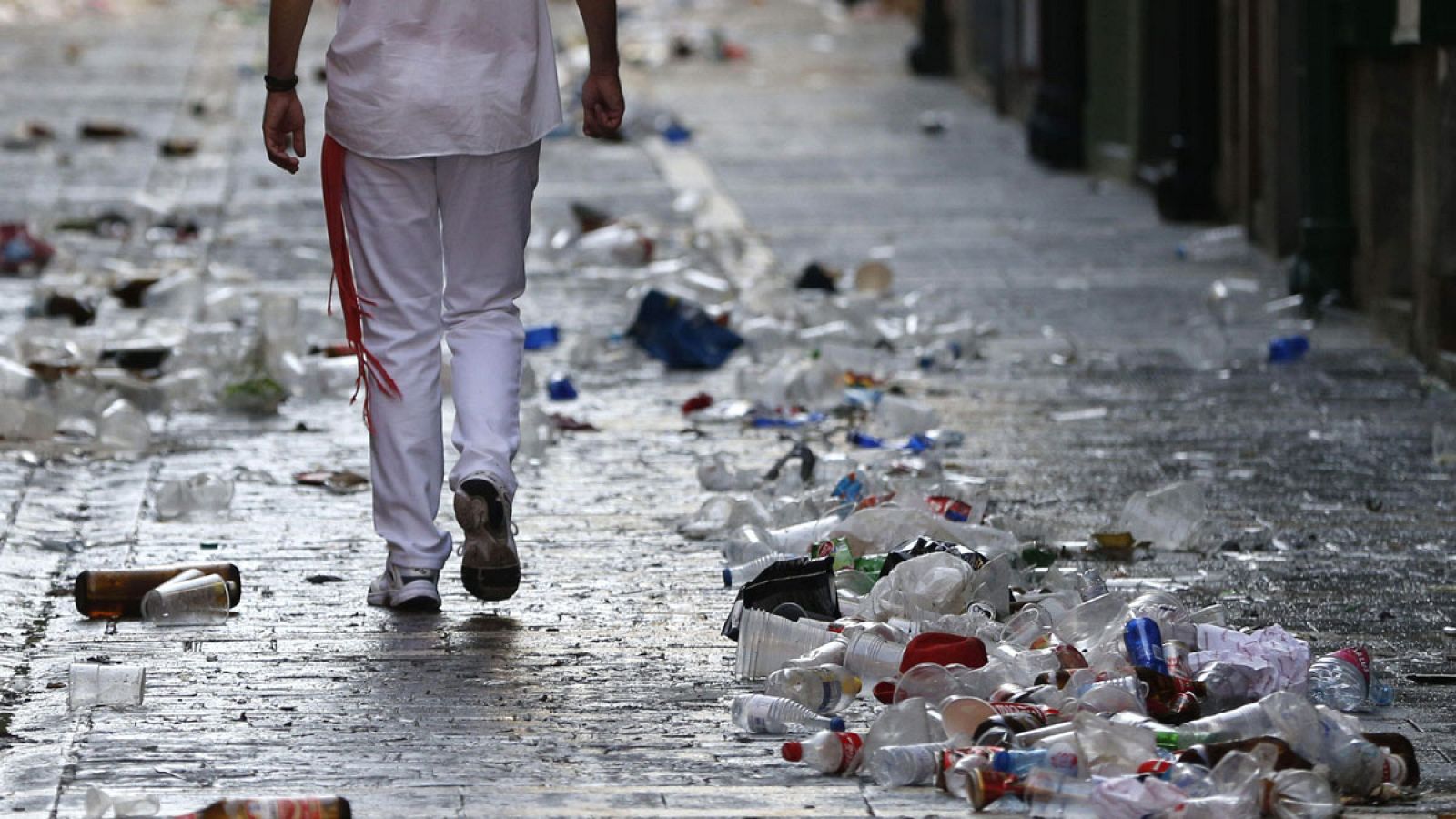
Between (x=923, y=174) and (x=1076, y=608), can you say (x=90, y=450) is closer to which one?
(x=1076, y=608)

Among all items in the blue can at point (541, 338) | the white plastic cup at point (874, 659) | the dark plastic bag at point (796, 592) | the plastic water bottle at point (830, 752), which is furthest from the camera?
the blue can at point (541, 338)

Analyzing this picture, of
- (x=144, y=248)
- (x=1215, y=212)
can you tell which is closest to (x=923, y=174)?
(x=1215, y=212)

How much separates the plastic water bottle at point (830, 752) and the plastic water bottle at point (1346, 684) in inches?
32.8

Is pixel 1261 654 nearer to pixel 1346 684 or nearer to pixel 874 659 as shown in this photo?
pixel 1346 684

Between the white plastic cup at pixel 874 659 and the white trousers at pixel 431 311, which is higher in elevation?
the white trousers at pixel 431 311

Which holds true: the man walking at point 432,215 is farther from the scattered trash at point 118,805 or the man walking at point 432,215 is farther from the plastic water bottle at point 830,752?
the scattered trash at point 118,805

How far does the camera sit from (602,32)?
462 centimetres

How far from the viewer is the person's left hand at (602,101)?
4.64 metres

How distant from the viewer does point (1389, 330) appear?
7.87 meters

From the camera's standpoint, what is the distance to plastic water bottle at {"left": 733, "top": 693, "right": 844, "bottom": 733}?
3.78 meters

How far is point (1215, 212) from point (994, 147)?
363 cm

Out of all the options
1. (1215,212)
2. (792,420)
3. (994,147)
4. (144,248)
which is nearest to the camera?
(792,420)

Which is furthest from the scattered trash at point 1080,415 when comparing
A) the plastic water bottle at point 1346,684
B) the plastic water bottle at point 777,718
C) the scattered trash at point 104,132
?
the scattered trash at point 104,132

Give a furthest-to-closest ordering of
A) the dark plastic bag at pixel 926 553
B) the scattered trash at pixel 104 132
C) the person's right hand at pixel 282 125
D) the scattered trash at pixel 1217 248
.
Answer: the scattered trash at pixel 104 132 < the scattered trash at pixel 1217 248 < the dark plastic bag at pixel 926 553 < the person's right hand at pixel 282 125
